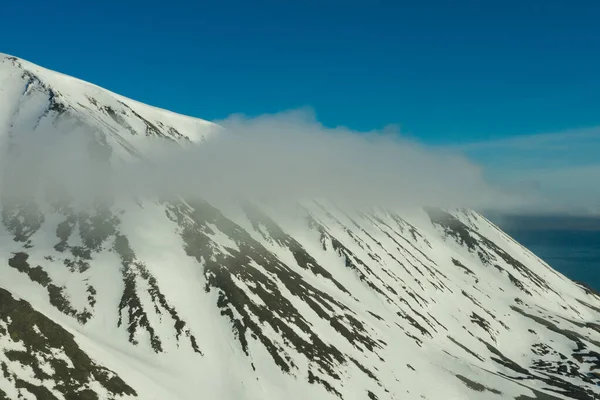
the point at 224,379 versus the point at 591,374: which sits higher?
the point at 591,374

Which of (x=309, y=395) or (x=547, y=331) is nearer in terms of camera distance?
(x=309, y=395)

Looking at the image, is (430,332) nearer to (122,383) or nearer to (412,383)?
(412,383)

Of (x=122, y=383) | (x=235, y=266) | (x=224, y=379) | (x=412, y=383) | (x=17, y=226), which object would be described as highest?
(x=235, y=266)

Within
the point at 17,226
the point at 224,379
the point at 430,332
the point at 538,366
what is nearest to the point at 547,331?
the point at 538,366

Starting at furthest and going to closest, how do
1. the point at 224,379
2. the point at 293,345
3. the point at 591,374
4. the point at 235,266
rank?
1. the point at 591,374
2. the point at 235,266
3. the point at 293,345
4. the point at 224,379

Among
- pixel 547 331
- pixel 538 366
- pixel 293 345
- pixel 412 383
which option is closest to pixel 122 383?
pixel 293 345

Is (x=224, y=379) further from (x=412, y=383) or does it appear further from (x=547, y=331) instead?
(x=547, y=331)

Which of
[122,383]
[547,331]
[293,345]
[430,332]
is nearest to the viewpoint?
[122,383]
